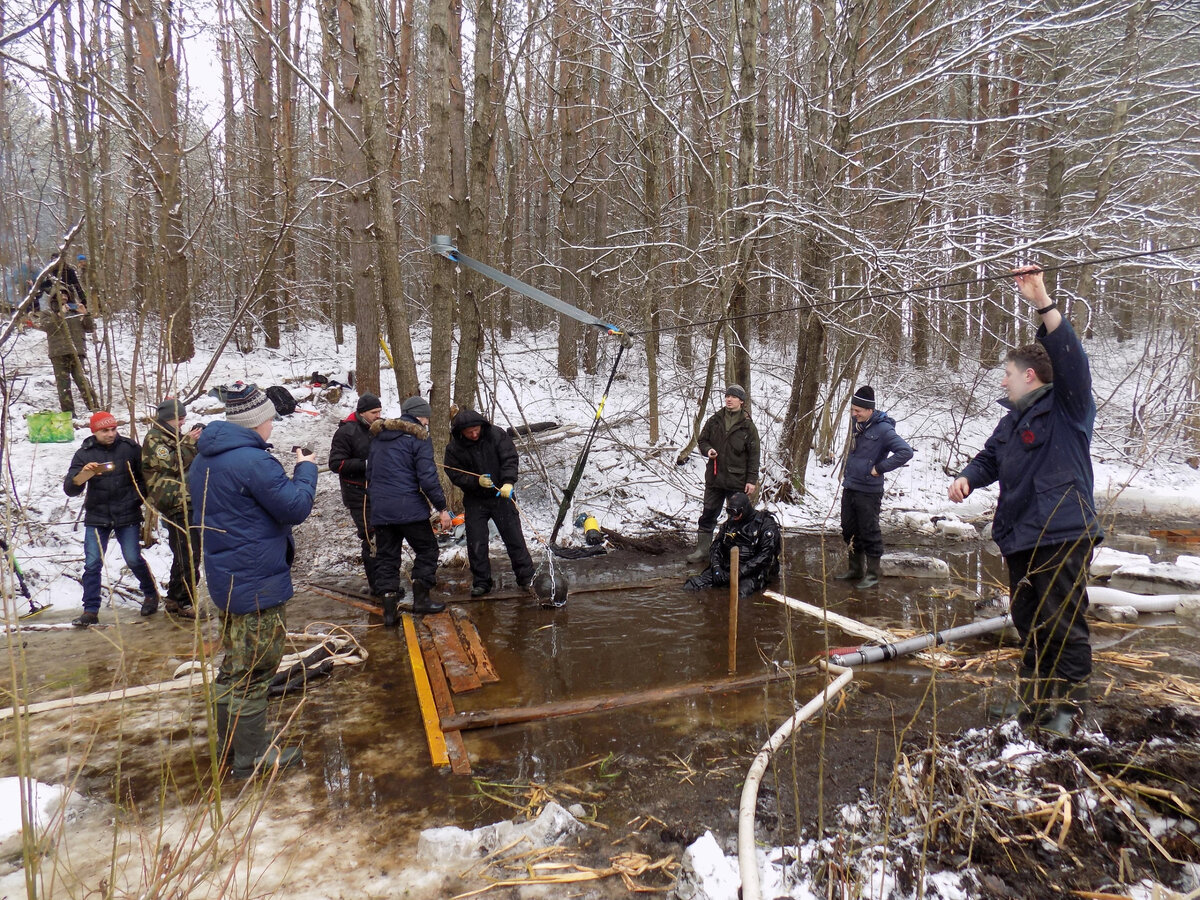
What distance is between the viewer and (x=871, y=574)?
266 inches

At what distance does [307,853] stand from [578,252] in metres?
14.4

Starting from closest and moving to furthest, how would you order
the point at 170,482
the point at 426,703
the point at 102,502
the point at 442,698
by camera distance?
the point at 426,703 → the point at 442,698 → the point at 170,482 → the point at 102,502

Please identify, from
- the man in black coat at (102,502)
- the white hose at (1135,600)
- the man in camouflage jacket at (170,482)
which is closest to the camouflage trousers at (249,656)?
the man in camouflage jacket at (170,482)

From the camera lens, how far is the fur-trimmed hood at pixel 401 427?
18.9 feet

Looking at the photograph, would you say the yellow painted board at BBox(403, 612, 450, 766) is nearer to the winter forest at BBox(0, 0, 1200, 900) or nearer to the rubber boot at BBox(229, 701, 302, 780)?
the winter forest at BBox(0, 0, 1200, 900)

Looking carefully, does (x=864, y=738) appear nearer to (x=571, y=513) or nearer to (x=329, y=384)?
(x=571, y=513)

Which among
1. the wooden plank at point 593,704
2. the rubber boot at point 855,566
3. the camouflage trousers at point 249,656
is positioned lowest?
the wooden plank at point 593,704

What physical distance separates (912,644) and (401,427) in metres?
4.55

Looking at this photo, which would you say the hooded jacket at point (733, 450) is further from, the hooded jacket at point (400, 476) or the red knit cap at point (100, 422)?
the red knit cap at point (100, 422)

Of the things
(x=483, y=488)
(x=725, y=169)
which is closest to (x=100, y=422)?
(x=483, y=488)

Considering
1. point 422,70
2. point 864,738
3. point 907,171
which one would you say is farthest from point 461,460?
point 422,70

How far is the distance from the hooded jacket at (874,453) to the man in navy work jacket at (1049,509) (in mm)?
2445

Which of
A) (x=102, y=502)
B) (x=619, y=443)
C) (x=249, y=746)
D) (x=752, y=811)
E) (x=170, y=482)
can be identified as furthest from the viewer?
(x=619, y=443)

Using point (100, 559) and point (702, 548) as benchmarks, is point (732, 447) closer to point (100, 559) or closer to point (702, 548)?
point (702, 548)
